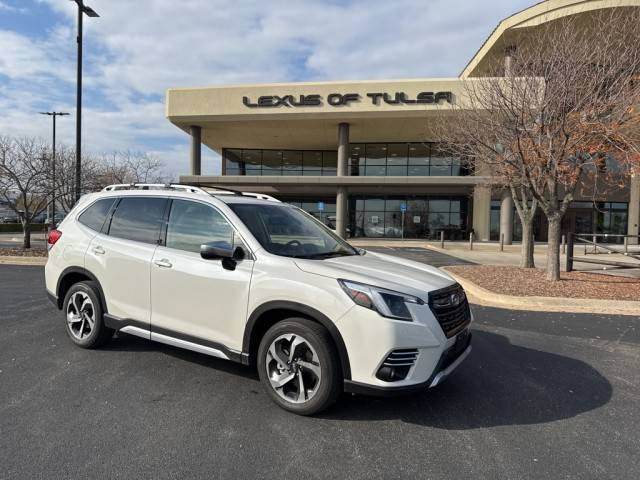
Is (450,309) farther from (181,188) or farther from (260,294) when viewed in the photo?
(181,188)

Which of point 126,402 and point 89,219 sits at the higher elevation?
point 89,219

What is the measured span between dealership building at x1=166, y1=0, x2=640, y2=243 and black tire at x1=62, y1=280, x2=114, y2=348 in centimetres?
2049

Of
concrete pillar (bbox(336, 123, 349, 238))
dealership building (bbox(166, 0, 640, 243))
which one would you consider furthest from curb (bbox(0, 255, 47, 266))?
concrete pillar (bbox(336, 123, 349, 238))

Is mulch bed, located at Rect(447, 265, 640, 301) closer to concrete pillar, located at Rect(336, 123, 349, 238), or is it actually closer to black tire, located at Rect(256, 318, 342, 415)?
black tire, located at Rect(256, 318, 342, 415)

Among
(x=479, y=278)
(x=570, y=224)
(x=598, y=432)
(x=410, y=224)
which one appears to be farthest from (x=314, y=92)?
(x=598, y=432)

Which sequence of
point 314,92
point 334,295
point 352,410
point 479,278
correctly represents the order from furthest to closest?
point 314,92, point 479,278, point 352,410, point 334,295

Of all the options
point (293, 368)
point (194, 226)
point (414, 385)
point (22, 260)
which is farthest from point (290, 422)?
point (22, 260)

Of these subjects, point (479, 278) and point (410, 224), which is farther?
point (410, 224)

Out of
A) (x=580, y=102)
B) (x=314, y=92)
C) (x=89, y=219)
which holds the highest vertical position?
(x=314, y=92)

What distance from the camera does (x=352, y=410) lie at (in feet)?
11.2

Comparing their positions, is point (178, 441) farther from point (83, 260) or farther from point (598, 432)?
point (598, 432)

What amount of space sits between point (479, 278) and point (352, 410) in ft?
25.9

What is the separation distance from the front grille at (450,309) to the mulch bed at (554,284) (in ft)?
17.4

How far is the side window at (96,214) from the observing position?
15.6ft
